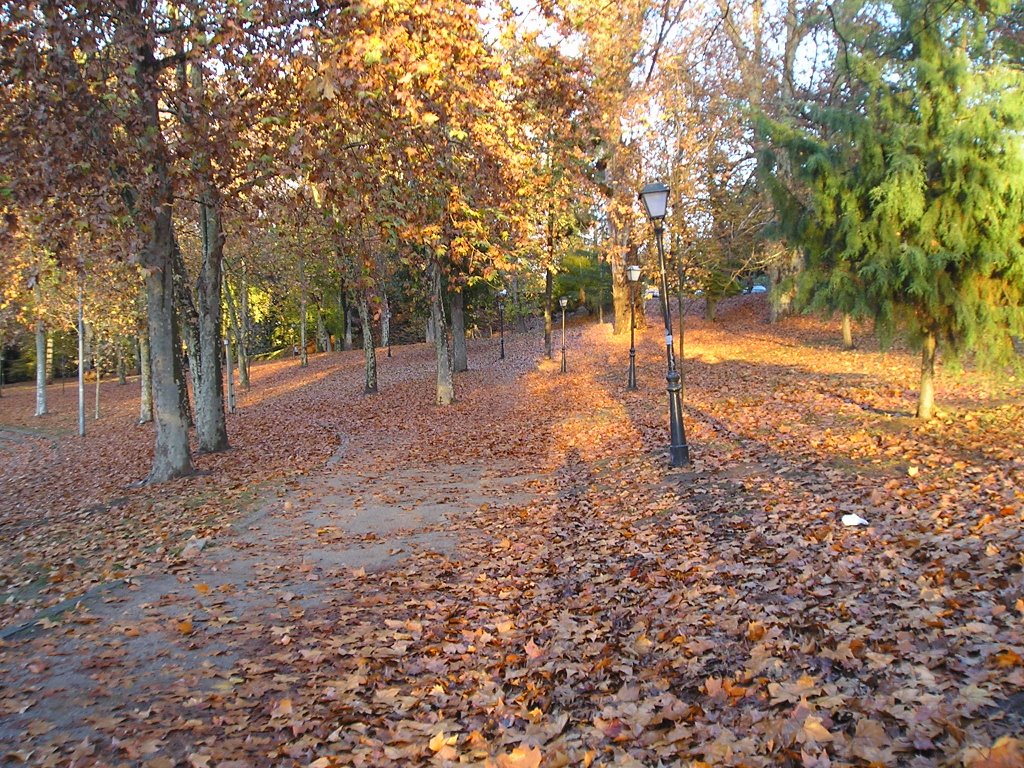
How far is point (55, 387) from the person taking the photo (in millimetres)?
48812

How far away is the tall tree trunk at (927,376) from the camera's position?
11.2 metres

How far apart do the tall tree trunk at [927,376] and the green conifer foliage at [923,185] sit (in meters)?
0.03

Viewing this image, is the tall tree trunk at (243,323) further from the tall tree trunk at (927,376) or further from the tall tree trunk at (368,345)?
the tall tree trunk at (927,376)

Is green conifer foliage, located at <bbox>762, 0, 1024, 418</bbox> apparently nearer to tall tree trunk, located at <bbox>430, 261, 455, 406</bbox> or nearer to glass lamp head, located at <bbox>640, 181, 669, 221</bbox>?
glass lamp head, located at <bbox>640, 181, 669, 221</bbox>

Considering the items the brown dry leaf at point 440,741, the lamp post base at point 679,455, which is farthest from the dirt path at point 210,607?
the lamp post base at point 679,455

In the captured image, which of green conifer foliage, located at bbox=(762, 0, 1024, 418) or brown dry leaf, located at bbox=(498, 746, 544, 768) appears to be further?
green conifer foliage, located at bbox=(762, 0, 1024, 418)

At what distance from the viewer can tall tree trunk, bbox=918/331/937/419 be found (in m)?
11.2

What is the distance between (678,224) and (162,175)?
21.7 meters

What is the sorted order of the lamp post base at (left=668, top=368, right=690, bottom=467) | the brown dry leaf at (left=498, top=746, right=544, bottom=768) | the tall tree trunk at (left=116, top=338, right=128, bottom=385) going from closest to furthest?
1. the brown dry leaf at (left=498, top=746, right=544, bottom=768)
2. the lamp post base at (left=668, top=368, right=690, bottom=467)
3. the tall tree trunk at (left=116, top=338, right=128, bottom=385)

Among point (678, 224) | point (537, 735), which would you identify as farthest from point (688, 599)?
point (678, 224)

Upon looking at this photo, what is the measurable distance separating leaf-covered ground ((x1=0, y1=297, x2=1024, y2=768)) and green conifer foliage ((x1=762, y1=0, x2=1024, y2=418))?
1785mm

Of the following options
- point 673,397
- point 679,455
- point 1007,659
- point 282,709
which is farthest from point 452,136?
point 1007,659

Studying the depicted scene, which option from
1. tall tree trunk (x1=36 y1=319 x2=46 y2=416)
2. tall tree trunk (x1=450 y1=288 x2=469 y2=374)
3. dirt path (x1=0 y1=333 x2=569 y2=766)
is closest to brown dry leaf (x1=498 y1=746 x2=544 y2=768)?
dirt path (x1=0 y1=333 x2=569 y2=766)

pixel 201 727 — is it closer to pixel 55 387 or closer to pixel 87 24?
pixel 87 24
